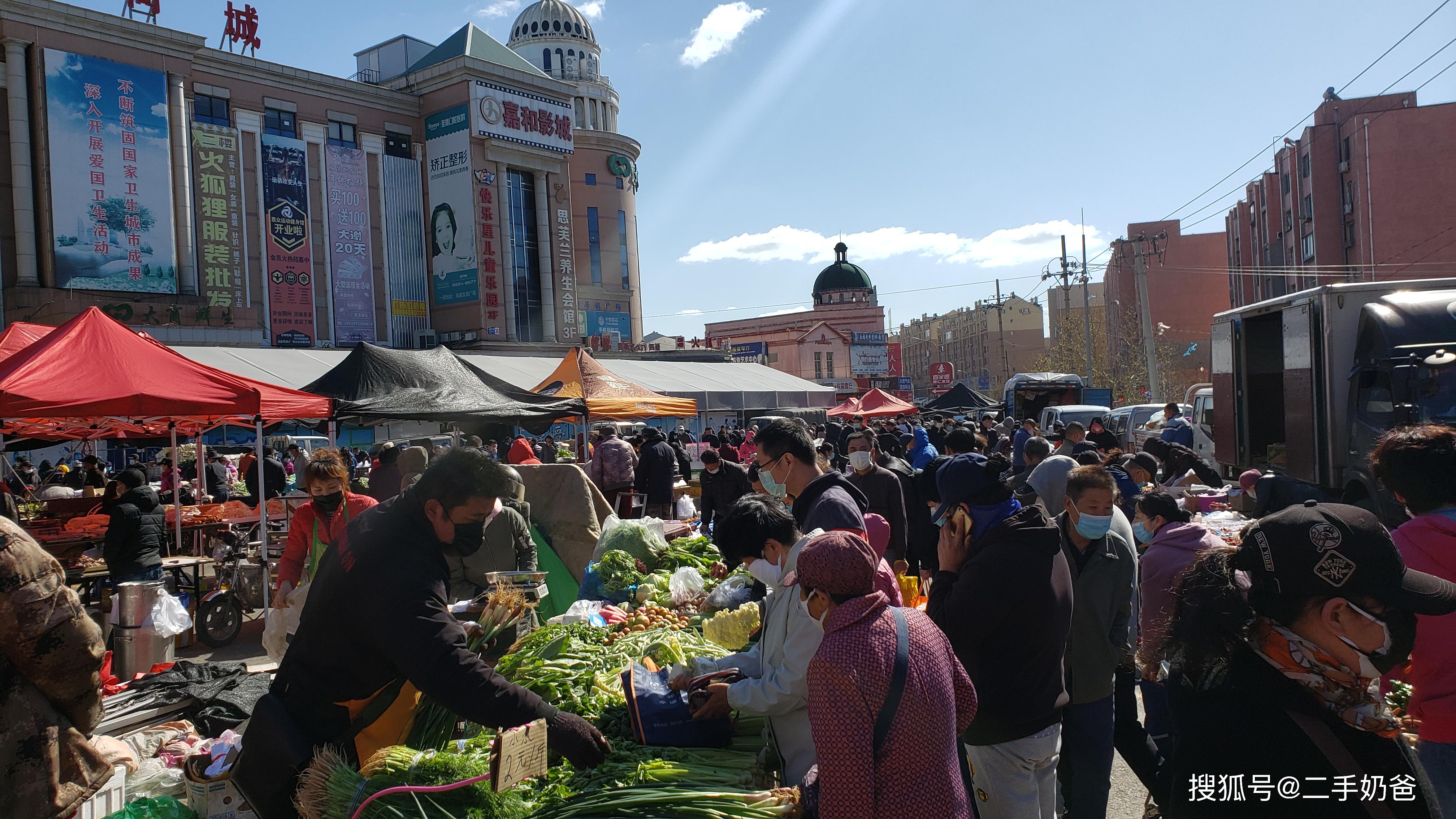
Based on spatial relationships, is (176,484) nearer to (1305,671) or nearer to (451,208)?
(1305,671)

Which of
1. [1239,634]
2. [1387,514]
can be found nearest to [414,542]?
[1239,634]

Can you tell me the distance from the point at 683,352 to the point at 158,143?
23.6 m

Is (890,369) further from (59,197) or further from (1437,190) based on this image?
(59,197)

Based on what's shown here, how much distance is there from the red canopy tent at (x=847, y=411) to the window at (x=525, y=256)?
53.2ft

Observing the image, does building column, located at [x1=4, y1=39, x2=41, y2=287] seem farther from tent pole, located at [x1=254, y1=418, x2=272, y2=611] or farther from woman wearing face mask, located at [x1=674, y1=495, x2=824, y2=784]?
woman wearing face mask, located at [x1=674, y1=495, x2=824, y2=784]

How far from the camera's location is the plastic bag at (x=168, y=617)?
7.38 metres

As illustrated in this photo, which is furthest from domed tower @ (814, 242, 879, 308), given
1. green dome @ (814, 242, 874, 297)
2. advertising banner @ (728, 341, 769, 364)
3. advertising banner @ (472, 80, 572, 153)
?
advertising banner @ (472, 80, 572, 153)

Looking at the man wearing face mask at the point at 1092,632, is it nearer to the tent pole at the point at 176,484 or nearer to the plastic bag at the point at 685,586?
the plastic bag at the point at 685,586

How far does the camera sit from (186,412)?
7.77m

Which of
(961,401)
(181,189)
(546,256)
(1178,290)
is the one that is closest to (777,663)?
(961,401)

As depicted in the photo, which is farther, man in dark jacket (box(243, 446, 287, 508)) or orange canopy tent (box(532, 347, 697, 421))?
man in dark jacket (box(243, 446, 287, 508))

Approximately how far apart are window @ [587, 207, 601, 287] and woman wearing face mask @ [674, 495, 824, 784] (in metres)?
44.6

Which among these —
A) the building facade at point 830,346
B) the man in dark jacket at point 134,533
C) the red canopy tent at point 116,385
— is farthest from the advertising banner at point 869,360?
the man in dark jacket at point 134,533

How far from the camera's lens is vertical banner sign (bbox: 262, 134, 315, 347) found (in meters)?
30.3
